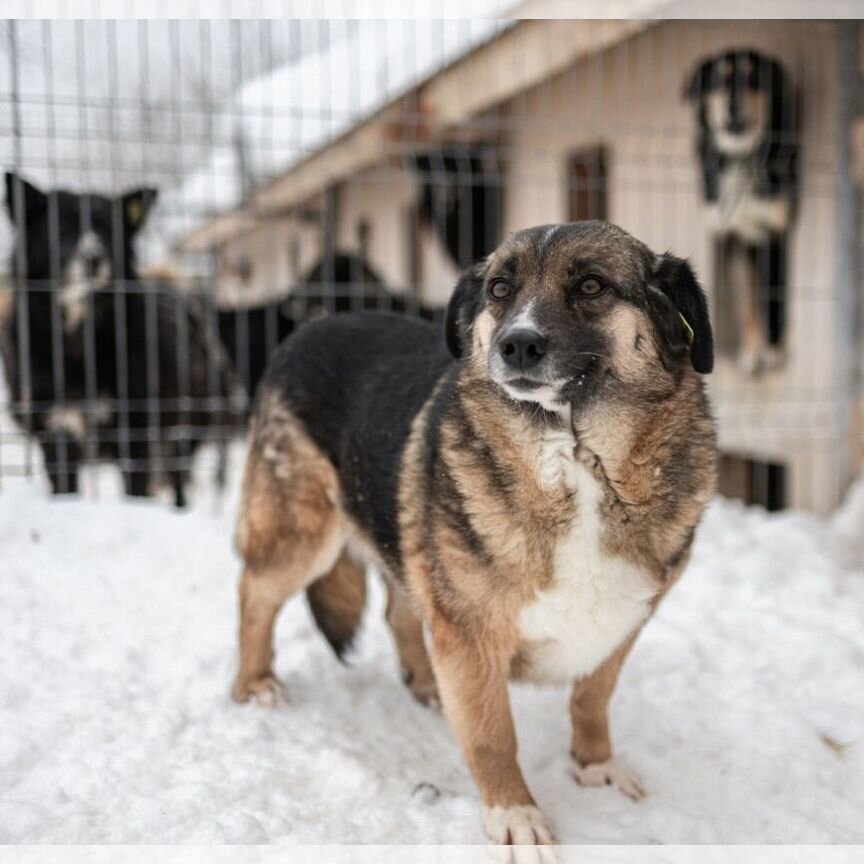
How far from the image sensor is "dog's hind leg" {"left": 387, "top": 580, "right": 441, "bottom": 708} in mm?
3369

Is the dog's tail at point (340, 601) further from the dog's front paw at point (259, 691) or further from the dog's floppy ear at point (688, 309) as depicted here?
the dog's floppy ear at point (688, 309)

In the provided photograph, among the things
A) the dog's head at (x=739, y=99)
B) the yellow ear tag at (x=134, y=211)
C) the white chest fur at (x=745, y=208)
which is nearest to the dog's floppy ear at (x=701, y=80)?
the dog's head at (x=739, y=99)

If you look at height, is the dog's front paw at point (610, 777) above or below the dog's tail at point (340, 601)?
below

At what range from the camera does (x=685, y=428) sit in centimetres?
247

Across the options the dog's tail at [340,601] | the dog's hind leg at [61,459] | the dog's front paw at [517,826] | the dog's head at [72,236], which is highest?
the dog's head at [72,236]

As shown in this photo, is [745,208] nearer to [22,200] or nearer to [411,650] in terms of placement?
[411,650]

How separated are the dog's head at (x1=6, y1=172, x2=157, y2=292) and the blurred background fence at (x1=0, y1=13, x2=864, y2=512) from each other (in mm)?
12

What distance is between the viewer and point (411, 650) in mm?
3439

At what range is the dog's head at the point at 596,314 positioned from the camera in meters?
2.28

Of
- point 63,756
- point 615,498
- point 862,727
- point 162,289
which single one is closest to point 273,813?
point 63,756

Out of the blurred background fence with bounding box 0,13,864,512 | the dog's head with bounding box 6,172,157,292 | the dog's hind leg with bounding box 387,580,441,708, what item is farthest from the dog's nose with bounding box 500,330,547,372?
the dog's head with bounding box 6,172,157,292

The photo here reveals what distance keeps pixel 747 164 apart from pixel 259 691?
14.3ft

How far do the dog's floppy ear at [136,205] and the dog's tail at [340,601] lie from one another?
3111 millimetres

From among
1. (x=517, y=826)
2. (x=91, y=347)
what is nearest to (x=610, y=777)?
(x=517, y=826)
